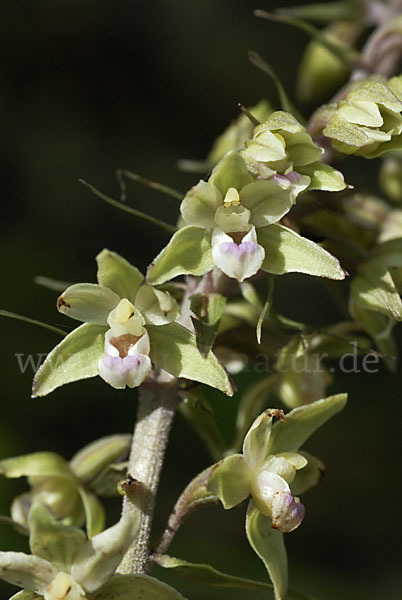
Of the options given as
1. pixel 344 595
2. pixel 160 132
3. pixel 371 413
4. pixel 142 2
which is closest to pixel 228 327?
pixel 344 595

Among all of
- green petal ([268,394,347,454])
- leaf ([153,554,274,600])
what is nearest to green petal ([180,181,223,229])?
green petal ([268,394,347,454])

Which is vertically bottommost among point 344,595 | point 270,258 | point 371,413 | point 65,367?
point 344,595

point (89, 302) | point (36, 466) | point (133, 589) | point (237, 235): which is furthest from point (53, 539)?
point (237, 235)

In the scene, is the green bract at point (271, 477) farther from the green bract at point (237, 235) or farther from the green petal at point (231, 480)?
the green bract at point (237, 235)

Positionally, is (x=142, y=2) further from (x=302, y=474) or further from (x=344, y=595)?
(x=302, y=474)

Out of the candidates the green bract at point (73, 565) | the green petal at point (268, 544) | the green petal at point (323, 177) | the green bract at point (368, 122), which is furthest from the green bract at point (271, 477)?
the green bract at point (368, 122)

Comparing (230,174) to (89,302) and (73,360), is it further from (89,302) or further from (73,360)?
(73,360)
